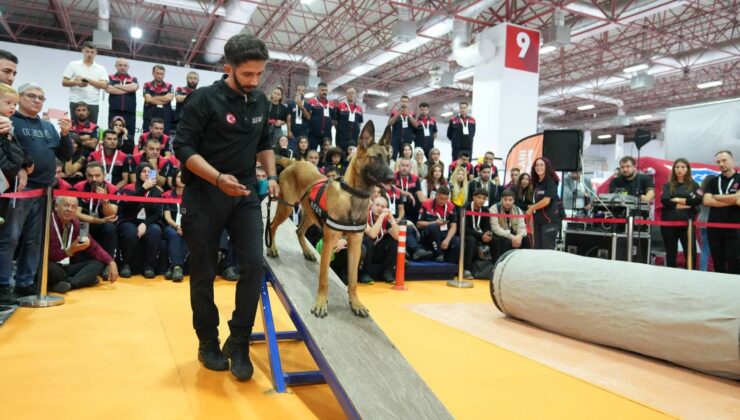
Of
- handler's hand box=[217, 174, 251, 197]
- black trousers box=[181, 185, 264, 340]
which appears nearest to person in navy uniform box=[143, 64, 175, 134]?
black trousers box=[181, 185, 264, 340]

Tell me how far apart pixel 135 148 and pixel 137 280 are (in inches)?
124

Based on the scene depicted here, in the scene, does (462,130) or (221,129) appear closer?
(221,129)

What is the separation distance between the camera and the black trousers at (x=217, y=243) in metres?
2.93

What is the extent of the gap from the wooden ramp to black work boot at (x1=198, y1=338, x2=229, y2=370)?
1.73 ft

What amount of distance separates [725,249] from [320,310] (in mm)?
6739

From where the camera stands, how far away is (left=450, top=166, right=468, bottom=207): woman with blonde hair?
786 cm

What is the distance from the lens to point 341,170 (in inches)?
348

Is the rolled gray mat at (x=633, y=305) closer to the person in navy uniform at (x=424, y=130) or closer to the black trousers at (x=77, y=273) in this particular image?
the black trousers at (x=77, y=273)

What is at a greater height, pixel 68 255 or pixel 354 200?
pixel 354 200

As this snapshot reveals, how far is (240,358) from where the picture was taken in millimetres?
3119

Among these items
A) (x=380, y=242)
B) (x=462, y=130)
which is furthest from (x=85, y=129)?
(x=462, y=130)

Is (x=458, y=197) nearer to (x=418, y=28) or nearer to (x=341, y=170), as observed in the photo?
(x=341, y=170)

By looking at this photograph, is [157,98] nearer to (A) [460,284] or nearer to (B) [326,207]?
(A) [460,284]

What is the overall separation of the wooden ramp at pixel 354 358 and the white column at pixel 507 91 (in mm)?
10839
